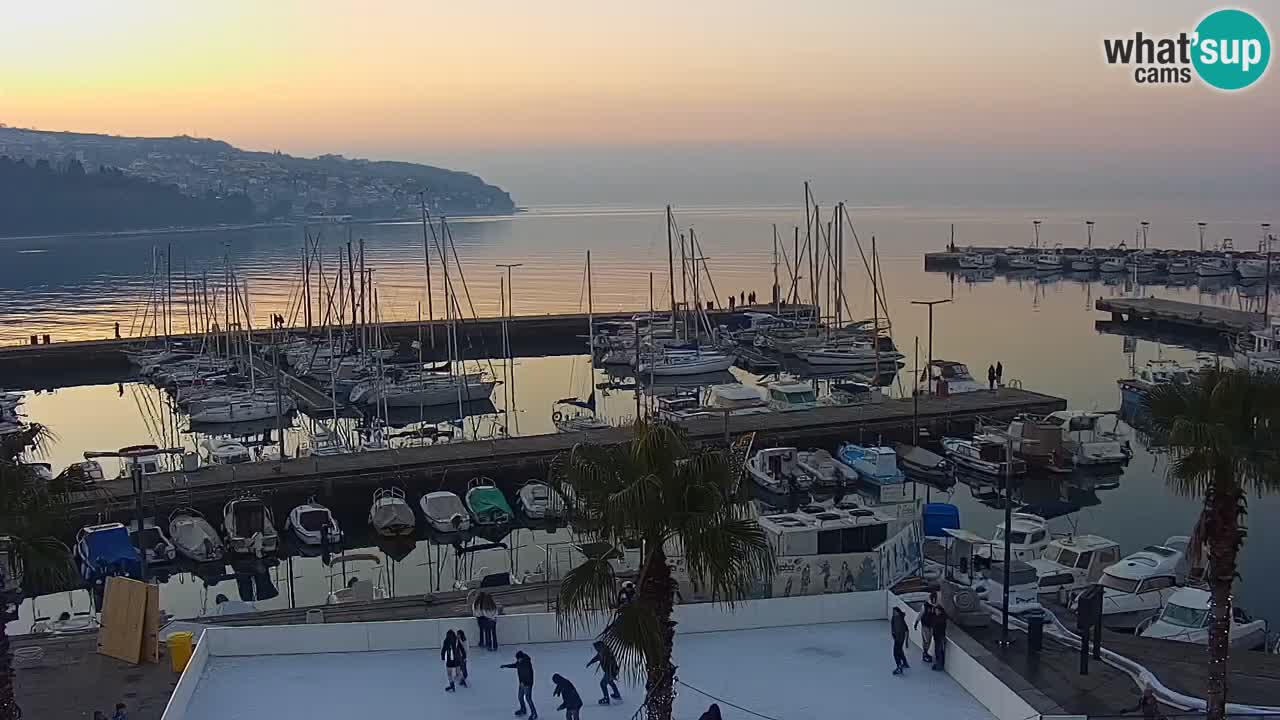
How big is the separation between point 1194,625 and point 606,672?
11.6m

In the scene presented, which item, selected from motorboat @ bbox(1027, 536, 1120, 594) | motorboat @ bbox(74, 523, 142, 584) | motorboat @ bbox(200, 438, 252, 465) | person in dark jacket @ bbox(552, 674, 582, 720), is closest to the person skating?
person in dark jacket @ bbox(552, 674, 582, 720)

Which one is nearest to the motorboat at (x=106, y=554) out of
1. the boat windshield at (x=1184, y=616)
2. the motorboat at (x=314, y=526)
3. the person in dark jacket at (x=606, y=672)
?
the motorboat at (x=314, y=526)

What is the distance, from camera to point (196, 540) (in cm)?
2578

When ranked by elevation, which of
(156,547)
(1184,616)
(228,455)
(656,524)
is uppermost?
(656,524)

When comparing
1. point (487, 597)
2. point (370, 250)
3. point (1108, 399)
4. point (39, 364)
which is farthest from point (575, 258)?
point (487, 597)

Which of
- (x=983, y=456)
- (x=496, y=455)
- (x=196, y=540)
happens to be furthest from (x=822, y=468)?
(x=196, y=540)

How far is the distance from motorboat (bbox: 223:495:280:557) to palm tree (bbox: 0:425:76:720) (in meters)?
15.6

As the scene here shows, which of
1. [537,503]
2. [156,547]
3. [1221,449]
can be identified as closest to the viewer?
[1221,449]

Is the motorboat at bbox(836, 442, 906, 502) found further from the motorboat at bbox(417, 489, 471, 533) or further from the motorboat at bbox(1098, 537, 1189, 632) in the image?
the motorboat at bbox(417, 489, 471, 533)

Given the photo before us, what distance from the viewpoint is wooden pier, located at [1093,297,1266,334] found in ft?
200

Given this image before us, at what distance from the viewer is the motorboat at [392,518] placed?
28087mm

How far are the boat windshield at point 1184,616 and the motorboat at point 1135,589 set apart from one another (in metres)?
1.29

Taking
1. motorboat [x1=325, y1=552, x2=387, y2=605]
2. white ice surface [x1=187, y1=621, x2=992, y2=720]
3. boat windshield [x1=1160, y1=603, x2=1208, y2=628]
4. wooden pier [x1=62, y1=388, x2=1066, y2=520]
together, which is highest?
white ice surface [x1=187, y1=621, x2=992, y2=720]

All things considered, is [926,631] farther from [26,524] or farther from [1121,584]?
[26,524]
